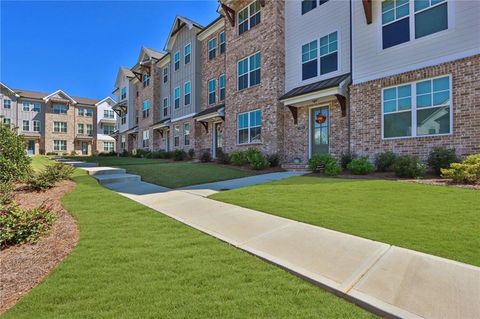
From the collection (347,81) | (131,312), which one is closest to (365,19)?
(347,81)

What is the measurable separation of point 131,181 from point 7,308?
9.12m

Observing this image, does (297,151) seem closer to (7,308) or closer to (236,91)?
(236,91)

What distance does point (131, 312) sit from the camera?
2598 millimetres

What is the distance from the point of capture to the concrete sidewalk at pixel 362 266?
2.63 meters

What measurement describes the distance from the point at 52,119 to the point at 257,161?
46.6 meters

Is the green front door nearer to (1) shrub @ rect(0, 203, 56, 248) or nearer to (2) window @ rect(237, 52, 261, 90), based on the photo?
(2) window @ rect(237, 52, 261, 90)

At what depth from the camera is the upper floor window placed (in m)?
47.7

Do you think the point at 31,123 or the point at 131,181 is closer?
the point at 131,181

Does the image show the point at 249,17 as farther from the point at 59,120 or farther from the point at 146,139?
the point at 59,120

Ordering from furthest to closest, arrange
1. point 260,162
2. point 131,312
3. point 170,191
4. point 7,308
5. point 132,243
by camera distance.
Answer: point 260,162
point 170,191
point 132,243
point 7,308
point 131,312

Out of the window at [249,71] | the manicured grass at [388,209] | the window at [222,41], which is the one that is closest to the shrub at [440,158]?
the manicured grass at [388,209]

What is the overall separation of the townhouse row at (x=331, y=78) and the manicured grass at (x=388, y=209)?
11.8ft

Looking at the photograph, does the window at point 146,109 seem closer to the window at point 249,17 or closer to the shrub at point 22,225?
the window at point 249,17

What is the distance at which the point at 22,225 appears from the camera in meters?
4.93
